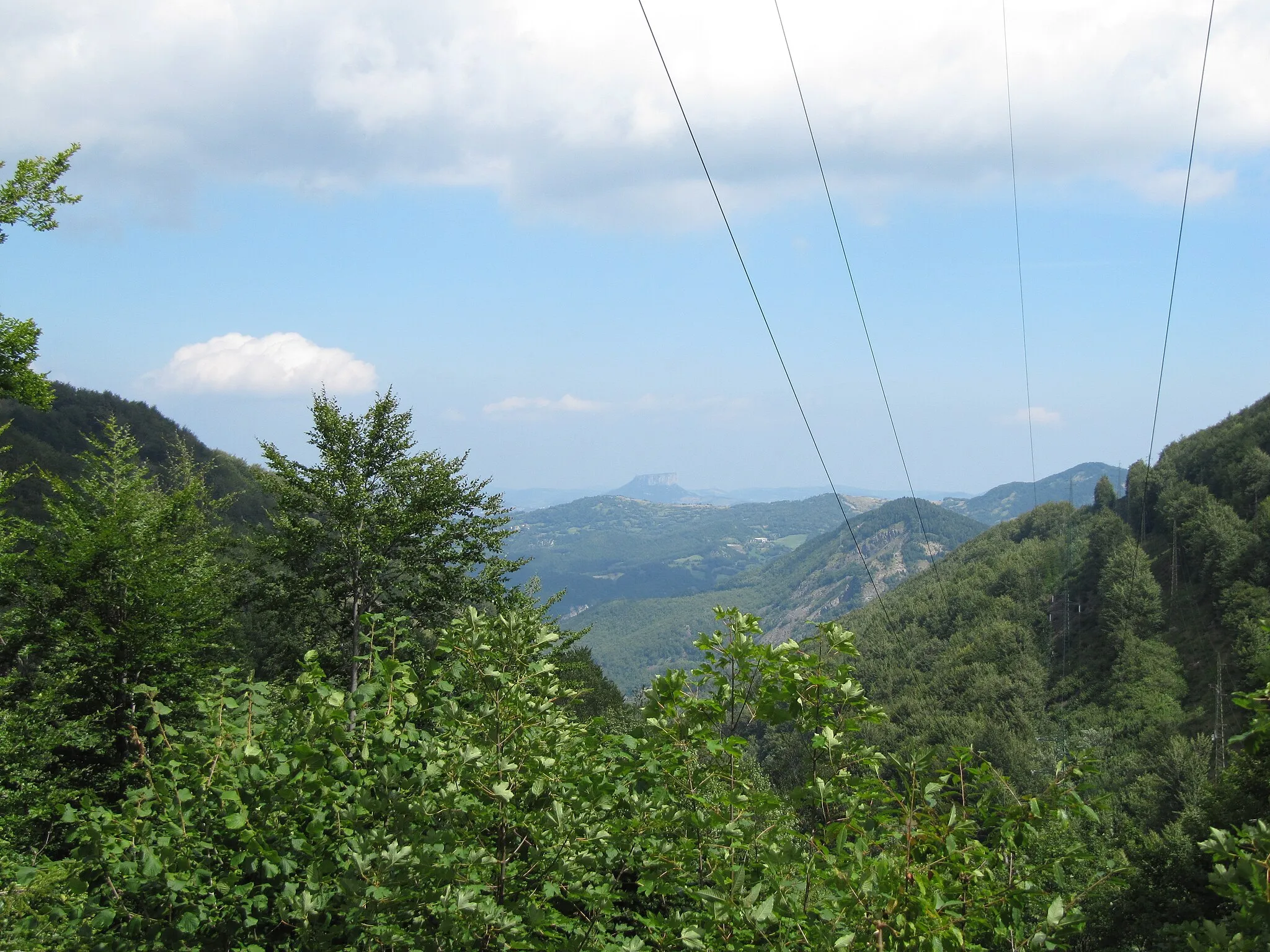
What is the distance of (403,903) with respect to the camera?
2967mm

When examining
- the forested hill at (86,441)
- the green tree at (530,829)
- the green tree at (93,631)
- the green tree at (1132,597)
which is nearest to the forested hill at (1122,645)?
the green tree at (1132,597)

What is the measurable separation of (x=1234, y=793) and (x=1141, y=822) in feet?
98.4

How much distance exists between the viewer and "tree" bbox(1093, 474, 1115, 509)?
4934 inches

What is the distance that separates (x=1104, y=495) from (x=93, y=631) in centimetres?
14203

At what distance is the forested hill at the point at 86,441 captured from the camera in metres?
72.4

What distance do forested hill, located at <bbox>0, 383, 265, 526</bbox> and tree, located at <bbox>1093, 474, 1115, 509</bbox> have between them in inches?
4799

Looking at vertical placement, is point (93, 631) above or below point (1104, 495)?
below

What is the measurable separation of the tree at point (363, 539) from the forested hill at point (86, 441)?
55517mm

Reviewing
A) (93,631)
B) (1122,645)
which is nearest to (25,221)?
(93,631)

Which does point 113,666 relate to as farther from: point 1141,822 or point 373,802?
point 1141,822

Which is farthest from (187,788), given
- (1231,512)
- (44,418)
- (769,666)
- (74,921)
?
(44,418)

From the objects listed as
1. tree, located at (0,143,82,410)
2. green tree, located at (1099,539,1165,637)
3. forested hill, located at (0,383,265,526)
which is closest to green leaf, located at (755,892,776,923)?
tree, located at (0,143,82,410)

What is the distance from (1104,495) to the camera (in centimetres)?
12825

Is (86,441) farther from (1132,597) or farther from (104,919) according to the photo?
(1132,597)
